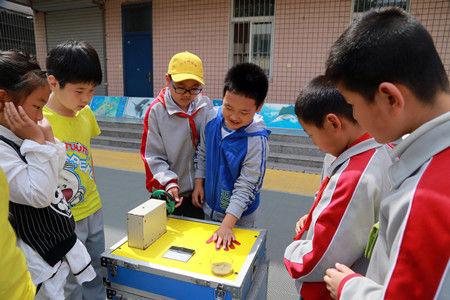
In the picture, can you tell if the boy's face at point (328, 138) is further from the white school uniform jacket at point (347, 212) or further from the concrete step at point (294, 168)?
the concrete step at point (294, 168)

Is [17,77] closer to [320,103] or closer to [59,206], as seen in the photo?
[59,206]

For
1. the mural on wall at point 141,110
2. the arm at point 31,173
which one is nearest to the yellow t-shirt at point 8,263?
the arm at point 31,173

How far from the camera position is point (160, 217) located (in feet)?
3.84

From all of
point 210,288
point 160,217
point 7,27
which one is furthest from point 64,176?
point 7,27

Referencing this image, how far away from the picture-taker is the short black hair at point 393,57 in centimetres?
55

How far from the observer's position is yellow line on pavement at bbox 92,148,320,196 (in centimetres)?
324

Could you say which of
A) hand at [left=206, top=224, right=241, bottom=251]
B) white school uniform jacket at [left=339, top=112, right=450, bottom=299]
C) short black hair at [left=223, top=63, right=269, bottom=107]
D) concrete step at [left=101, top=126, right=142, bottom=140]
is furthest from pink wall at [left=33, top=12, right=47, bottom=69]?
white school uniform jacket at [left=339, top=112, right=450, bottom=299]

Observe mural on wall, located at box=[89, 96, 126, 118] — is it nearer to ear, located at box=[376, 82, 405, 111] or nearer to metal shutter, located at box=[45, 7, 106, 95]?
metal shutter, located at box=[45, 7, 106, 95]

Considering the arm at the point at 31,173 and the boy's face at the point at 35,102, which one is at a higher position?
the boy's face at the point at 35,102

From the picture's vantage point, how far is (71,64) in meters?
1.27

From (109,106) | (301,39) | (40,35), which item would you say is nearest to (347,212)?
(301,39)

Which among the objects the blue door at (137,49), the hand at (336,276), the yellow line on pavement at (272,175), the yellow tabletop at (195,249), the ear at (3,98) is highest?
the blue door at (137,49)

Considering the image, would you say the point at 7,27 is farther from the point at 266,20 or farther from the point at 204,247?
the point at 204,247

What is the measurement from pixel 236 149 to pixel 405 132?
771 millimetres
